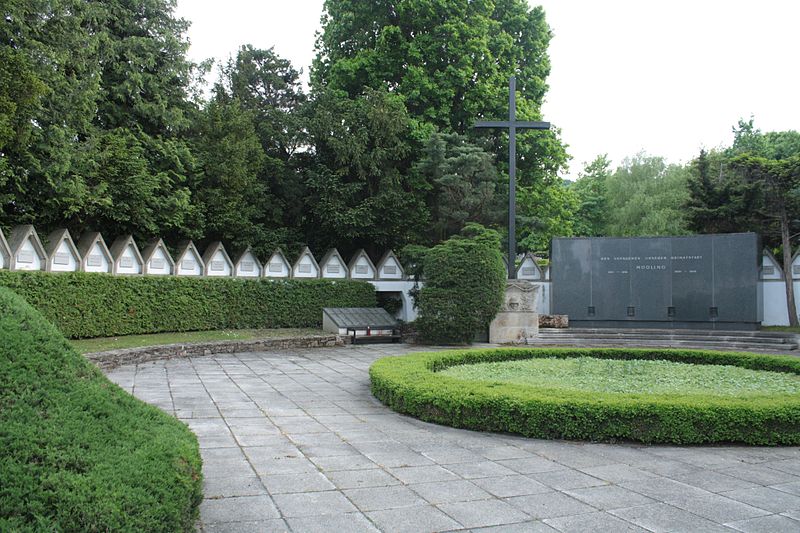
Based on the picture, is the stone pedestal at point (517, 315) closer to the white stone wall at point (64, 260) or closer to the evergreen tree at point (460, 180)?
the evergreen tree at point (460, 180)

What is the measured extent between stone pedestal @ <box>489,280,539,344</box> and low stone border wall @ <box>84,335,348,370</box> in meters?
4.57

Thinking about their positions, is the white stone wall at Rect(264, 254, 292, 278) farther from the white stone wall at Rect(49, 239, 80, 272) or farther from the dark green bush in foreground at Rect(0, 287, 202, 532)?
the dark green bush in foreground at Rect(0, 287, 202, 532)

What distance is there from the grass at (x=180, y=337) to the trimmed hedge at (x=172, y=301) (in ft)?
1.15

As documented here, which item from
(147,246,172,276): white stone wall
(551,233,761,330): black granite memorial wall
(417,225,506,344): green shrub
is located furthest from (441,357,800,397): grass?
(147,246,172,276): white stone wall

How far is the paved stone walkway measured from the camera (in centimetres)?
405

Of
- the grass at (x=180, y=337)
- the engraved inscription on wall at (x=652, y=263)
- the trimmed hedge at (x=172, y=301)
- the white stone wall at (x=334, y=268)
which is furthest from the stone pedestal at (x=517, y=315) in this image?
the white stone wall at (x=334, y=268)

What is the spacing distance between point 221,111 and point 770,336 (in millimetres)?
17761

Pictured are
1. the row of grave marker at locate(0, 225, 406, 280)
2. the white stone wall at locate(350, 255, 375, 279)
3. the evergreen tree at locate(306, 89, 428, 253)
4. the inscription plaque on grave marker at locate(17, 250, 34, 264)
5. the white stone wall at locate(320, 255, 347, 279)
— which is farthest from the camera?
the white stone wall at locate(350, 255, 375, 279)

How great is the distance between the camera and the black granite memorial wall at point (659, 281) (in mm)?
18031

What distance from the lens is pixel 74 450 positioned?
313 centimetres

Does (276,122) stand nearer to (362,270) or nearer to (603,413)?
(362,270)

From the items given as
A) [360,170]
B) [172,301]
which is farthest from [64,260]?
[360,170]

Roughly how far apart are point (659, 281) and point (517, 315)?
4.93 metres

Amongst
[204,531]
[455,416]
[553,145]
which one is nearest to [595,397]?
[455,416]
